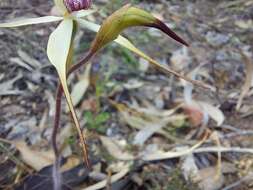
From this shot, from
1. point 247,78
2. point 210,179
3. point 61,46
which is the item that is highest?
point 61,46

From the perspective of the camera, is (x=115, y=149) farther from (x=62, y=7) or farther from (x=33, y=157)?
(x=62, y=7)

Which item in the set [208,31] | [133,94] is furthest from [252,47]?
[133,94]

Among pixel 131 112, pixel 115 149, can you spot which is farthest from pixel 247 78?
pixel 115 149

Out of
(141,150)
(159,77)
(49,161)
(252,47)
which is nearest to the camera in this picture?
(49,161)

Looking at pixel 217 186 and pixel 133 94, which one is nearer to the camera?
pixel 217 186

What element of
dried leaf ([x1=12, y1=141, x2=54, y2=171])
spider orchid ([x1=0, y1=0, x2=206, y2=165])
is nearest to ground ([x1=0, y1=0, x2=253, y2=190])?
dried leaf ([x1=12, y1=141, x2=54, y2=171])

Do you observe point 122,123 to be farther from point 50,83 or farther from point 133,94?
point 50,83
